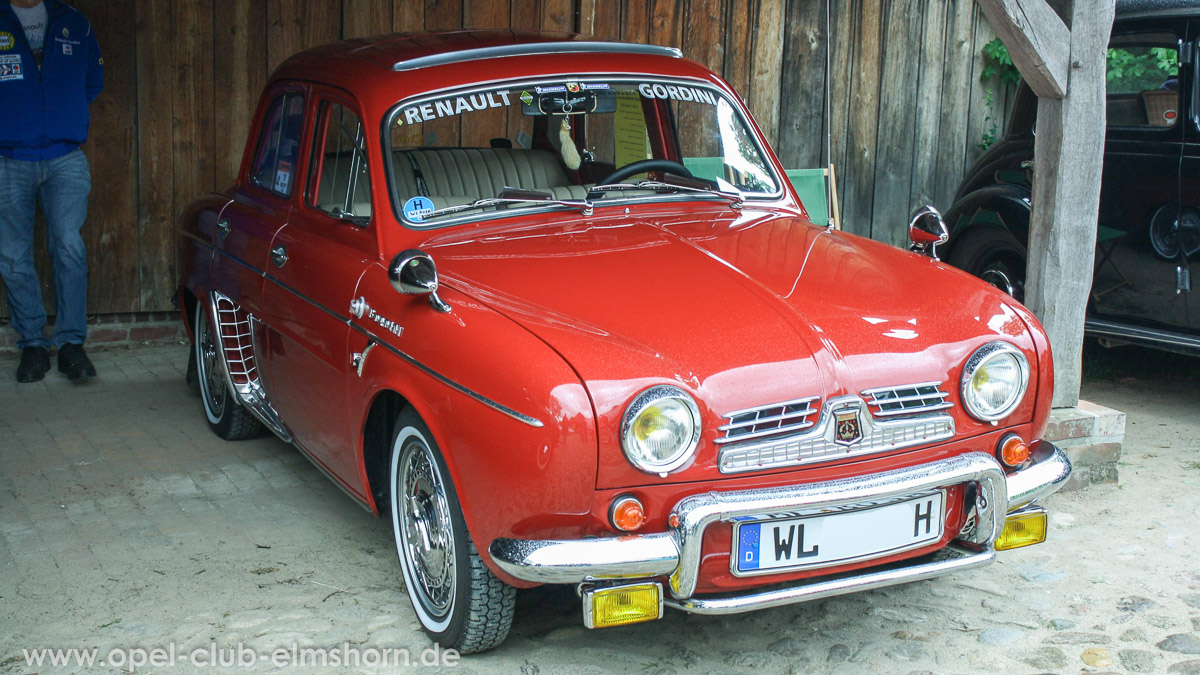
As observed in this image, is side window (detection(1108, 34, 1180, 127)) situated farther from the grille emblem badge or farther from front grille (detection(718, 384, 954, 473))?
the grille emblem badge

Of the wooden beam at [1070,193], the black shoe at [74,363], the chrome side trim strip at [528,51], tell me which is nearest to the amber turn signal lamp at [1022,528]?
the wooden beam at [1070,193]

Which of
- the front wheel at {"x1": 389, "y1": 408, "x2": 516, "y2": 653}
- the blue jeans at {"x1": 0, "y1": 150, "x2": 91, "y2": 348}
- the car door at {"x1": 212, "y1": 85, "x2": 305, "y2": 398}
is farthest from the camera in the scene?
the blue jeans at {"x1": 0, "y1": 150, "x2": 91, "y2": 348}

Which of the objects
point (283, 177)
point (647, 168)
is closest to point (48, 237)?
point (283, 177)

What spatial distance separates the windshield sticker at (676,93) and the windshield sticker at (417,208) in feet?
3.07

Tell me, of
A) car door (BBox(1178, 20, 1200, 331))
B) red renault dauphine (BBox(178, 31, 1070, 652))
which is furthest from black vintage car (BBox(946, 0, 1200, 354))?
red renault dauphine (BBox(178, 31, 1070, 652))

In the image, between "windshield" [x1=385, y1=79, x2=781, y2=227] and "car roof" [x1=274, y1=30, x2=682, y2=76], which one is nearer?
"windshield" [x1=385, y1=79, x2=781, y2=227]

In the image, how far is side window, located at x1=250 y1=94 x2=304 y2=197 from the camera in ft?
14.0

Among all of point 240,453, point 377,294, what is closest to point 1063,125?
point 377,294

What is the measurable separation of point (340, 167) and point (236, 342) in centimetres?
102

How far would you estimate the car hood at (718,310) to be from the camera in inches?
108

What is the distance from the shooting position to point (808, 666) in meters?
3.18

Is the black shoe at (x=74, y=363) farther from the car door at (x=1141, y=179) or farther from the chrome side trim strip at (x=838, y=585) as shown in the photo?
the car door at (x=1141, y=179)

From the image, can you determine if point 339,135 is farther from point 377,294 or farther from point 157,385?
point 157,385

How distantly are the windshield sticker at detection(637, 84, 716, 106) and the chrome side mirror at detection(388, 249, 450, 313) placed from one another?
4.49ft
